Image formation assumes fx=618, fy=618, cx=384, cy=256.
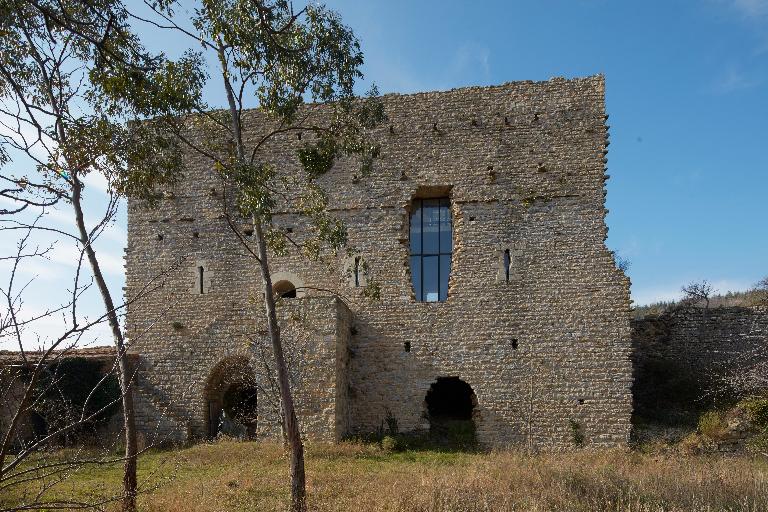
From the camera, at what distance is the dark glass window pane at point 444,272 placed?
15.0 meters

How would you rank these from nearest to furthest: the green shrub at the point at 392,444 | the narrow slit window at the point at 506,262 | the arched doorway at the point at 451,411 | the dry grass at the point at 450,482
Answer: the dry grass at the point at 450,482, the green shrub at the point at 392,444, the arched doorway at the point at 451,411, the narrow slit window at the point at 506,262

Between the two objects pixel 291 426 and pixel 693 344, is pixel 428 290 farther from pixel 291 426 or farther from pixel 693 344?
pixel 693 344

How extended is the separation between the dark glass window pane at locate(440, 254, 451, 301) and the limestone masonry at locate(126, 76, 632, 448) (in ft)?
0.12

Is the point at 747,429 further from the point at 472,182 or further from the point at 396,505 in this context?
the point at 396,505

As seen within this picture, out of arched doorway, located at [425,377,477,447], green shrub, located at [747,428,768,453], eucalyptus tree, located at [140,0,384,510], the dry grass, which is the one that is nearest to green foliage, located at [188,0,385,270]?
eucalyptus tree, located at [140,0,384,510]

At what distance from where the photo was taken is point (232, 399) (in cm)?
1656

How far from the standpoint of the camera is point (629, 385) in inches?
525

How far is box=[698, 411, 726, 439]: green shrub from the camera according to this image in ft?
42.3

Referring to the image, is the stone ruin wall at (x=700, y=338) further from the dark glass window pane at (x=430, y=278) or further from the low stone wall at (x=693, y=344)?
the dark glass window pane at (x=430, y=278)

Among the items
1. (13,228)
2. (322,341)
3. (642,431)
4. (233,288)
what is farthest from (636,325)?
(13,228)

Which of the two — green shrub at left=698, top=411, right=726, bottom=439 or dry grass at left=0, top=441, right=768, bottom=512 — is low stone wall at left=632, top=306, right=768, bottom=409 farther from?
dry grass at left=0, top=441, right=768, bottom=512

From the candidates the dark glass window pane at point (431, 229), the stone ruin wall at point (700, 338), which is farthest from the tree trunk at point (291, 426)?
the stone ruin wall at point (700, 338)

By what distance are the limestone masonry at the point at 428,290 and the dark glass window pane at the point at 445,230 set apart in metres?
0.06

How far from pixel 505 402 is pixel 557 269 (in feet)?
10.5
